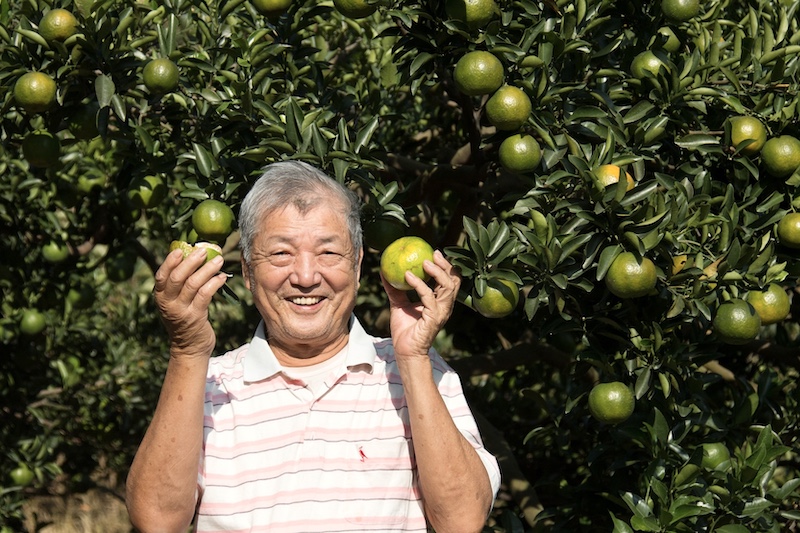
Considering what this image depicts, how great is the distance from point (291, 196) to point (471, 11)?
0.75 meters

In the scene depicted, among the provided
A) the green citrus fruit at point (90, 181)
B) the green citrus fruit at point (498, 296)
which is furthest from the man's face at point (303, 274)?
the green citrus fruit at point (90, 181)

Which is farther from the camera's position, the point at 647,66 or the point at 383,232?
the point at 647,66

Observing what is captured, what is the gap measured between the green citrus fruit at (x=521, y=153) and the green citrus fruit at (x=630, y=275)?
0.37 meters

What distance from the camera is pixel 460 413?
2.64m

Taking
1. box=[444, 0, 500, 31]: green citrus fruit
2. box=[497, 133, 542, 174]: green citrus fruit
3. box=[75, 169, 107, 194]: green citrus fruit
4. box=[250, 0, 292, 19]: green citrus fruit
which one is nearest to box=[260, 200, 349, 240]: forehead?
box=[497, 133, 542, 174]: green citrus fruit

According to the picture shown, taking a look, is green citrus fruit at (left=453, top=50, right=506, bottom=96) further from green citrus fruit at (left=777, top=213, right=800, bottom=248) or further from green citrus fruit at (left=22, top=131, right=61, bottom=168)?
green citrus fruit at (left=22, top=131, right=61, bottom=168)

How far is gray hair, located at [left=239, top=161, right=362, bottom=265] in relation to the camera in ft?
8.78

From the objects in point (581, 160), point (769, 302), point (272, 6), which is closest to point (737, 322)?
point (769, 302)

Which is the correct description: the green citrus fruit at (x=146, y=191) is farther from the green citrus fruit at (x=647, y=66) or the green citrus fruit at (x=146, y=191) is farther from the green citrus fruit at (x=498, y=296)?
the green citrus fruit at (x=647, y=66)

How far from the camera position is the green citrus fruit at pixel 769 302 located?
312cm

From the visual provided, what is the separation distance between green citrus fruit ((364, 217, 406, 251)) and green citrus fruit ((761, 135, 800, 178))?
1.10 metres

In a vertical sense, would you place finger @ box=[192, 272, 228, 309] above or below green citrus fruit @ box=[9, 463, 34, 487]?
above

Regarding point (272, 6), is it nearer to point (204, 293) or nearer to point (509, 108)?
point (509, 108)

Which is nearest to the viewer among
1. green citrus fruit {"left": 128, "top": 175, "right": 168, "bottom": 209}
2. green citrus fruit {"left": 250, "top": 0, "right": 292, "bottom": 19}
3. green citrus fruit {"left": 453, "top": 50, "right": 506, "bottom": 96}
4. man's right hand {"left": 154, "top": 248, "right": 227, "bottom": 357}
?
man's right hand {"left": 154, "top": 248, "right": 227, "bottom": 357}
